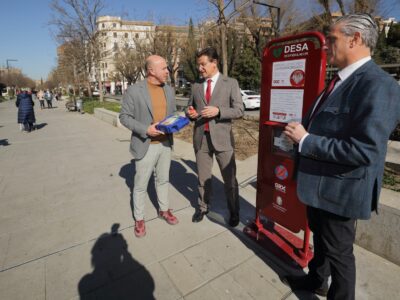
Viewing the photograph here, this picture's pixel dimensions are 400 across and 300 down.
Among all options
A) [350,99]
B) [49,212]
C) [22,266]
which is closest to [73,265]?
[22,266]

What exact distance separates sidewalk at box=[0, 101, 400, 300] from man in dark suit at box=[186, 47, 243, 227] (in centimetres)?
66

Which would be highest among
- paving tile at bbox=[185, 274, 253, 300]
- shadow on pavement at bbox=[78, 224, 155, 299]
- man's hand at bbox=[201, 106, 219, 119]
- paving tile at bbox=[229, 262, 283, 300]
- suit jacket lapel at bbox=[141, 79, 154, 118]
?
suit jacket lapel at bbox=[141, 79, 154, 118]

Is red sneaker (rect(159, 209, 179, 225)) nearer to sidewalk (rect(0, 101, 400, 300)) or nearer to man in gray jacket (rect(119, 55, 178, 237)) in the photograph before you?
sidewalk (rect(0, 101, 400, 300))

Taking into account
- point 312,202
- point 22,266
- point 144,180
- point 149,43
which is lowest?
point 22,266

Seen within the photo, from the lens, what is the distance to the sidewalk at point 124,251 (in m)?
2.31

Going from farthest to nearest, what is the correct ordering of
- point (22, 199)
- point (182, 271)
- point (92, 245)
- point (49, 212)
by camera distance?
point (22, 199) → point (49, 212) → point (92, 245) → point (182, 271)

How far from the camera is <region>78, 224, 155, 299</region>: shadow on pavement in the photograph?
2291 mm

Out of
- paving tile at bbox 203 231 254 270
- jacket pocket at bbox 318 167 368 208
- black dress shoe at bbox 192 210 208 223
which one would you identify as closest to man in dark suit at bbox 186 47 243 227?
paving tile at bbox 203 231 254 270

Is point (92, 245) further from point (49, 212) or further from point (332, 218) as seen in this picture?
point (332, 218)

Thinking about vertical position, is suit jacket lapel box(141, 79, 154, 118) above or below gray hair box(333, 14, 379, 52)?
below

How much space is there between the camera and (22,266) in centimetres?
268

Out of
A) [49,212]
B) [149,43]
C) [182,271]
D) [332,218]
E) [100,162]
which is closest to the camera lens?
[332,218]

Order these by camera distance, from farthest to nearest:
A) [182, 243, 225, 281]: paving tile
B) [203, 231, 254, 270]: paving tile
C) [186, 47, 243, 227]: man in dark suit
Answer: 1. [186, 47, 243, 227]: man in dark suit
2. [203, 231, 254, 270]: paving tile
3. [182, 243, 225, 281]: paving tile

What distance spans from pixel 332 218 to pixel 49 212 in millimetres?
3764
